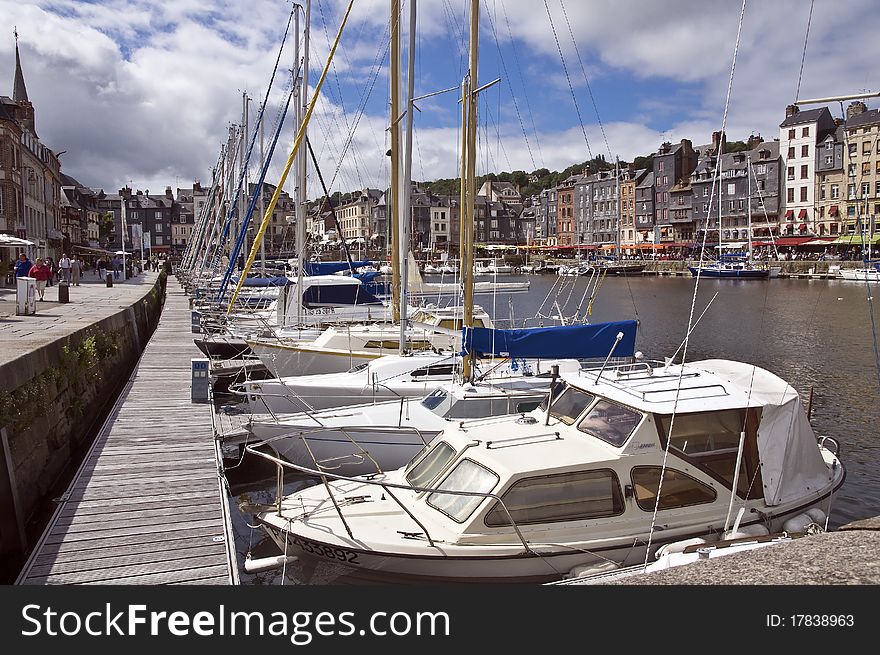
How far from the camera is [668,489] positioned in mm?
9961

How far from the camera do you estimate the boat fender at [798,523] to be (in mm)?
10062

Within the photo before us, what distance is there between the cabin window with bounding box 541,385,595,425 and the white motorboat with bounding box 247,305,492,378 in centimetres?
1053

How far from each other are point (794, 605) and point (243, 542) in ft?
34.0

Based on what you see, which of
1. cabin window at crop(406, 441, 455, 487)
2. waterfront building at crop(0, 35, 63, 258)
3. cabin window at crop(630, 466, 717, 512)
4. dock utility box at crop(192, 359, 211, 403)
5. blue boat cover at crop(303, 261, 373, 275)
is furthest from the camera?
waterfront building at crop(0, 35, 63, 258)

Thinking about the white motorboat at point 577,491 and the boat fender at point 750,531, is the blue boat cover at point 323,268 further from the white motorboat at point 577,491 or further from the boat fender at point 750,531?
the boat fender at point 750,531

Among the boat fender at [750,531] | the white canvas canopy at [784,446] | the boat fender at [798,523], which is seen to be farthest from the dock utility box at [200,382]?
the boat fender at [798,523]

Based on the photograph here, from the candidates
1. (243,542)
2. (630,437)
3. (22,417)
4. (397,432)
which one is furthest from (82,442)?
(630,437)

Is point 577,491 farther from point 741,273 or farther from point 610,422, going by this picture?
point 741,273

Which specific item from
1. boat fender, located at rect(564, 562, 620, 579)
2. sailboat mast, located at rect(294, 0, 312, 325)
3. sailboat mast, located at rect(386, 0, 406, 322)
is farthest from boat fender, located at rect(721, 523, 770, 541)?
sailboat mast, located at rect(294, 0, 312, 325)

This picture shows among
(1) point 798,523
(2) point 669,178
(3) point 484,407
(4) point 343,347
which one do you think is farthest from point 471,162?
(2) point 669,178

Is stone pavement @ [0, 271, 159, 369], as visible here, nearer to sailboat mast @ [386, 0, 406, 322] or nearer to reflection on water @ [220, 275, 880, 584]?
reflection on water @ [220, 275, 880, 584]

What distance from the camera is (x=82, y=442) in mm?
18297

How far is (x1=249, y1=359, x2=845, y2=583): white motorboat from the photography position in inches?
360

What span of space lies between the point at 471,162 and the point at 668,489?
1004 centimetres
